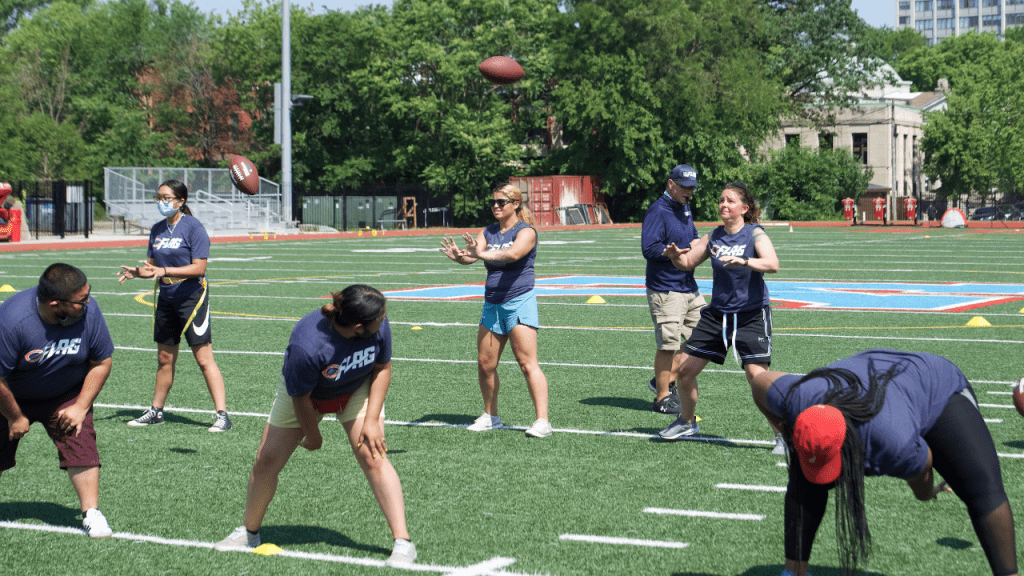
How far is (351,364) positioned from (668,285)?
4355 millimetres

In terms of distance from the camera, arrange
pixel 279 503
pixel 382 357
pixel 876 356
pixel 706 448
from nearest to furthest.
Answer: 1. pixel 876 356
2. pixel 382 357
3. pixel 279 503
4. pixel 706 448

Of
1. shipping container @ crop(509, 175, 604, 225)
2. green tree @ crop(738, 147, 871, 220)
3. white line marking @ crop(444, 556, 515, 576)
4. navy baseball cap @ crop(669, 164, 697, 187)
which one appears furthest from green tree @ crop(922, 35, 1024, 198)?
white line marking @ crop(444, 556, 515, 576)

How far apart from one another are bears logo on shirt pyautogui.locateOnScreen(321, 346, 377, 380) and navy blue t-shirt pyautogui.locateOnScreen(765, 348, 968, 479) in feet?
6.14

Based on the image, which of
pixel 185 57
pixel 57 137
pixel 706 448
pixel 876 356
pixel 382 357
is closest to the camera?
pixel 876 356

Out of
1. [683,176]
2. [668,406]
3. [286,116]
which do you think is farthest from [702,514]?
[286,116]

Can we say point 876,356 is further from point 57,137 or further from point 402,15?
point 57,137

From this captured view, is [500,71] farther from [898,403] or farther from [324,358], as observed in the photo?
[898,403]

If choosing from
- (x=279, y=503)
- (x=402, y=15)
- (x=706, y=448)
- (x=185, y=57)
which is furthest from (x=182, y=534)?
(x=185, y=57)

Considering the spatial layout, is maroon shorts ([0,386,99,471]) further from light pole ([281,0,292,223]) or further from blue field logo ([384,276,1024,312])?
light pole ([281,0,292,223])

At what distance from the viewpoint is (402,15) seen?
58.8m

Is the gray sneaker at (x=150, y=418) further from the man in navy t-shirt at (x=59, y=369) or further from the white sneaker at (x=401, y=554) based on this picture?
the white sneaker at (x=401, y=554)

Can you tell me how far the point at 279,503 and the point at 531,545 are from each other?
5.44 ft

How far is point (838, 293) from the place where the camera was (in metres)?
18.8

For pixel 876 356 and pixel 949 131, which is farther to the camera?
pixel 949 131
